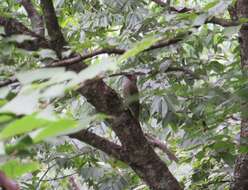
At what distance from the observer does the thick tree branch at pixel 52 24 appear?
77 cm

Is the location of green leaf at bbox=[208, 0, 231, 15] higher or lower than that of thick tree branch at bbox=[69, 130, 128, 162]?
higher

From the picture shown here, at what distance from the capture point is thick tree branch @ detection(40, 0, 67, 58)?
2.53 feet

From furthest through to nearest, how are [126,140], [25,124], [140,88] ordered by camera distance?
[140,88] → [126,140] → [25,124]

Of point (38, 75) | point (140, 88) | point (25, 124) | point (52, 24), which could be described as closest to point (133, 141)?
point (140, 88)

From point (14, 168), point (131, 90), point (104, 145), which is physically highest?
point (14, 168)

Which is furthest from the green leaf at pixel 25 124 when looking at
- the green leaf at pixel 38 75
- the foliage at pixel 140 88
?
the green leaf at pixel 38 75

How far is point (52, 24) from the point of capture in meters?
0.79

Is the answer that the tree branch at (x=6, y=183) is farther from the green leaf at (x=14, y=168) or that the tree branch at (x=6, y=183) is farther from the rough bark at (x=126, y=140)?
the rough bark at (x=126, y=140)

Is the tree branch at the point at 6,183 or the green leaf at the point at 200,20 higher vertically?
the green leaf at the point at 200,20

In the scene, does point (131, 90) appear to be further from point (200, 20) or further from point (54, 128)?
point (54, 128)

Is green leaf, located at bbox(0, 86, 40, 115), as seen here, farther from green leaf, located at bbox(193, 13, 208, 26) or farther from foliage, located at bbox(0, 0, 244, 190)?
Answer: green leaf, located at bbox(193, 13, 208, 26)

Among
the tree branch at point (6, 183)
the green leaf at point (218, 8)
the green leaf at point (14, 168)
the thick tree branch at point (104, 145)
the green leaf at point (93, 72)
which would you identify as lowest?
the thick tree branch at point (104, 145)

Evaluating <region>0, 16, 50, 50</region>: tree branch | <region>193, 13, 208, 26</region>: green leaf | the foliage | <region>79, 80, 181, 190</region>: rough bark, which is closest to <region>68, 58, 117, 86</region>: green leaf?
the foliage

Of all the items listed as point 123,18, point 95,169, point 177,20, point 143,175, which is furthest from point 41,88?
point 123,18
